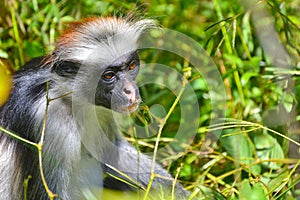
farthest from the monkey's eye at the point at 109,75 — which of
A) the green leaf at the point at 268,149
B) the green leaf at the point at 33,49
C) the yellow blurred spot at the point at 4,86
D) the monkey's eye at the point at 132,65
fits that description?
the green leaf at the point at 33,49

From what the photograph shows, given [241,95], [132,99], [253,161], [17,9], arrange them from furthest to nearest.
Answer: [17,9], [241,95], [253,161], [132,99]

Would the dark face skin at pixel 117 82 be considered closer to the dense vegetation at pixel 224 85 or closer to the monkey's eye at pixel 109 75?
the monkey's eye at pixel 109 75

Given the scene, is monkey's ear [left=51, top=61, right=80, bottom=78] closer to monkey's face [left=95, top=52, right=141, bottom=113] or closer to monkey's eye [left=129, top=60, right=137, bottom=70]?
monkey's face [left=95, top=52, right=141, bottom=113]

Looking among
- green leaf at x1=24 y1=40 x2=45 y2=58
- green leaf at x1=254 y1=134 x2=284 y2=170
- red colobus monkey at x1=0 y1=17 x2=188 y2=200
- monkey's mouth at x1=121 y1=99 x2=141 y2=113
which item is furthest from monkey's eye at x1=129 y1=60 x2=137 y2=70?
green leaf at x1=24 y1=40 x2=45 y2=58

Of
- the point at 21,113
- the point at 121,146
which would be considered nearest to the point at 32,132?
the point at 21,113

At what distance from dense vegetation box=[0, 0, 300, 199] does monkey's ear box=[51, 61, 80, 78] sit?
0.69 ft

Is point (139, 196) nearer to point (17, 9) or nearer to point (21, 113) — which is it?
point (21, 113)

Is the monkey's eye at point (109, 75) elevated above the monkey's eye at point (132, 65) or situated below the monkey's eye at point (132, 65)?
below

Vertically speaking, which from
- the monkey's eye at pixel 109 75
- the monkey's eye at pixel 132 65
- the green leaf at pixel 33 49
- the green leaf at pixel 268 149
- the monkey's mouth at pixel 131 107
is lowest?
the green leaf at pixel 268 149

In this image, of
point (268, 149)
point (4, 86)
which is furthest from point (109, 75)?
point (268, 149)

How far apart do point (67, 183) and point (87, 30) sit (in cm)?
92

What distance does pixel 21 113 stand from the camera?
398 cm

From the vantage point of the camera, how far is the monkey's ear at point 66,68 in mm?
4059

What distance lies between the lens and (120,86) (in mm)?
3961
